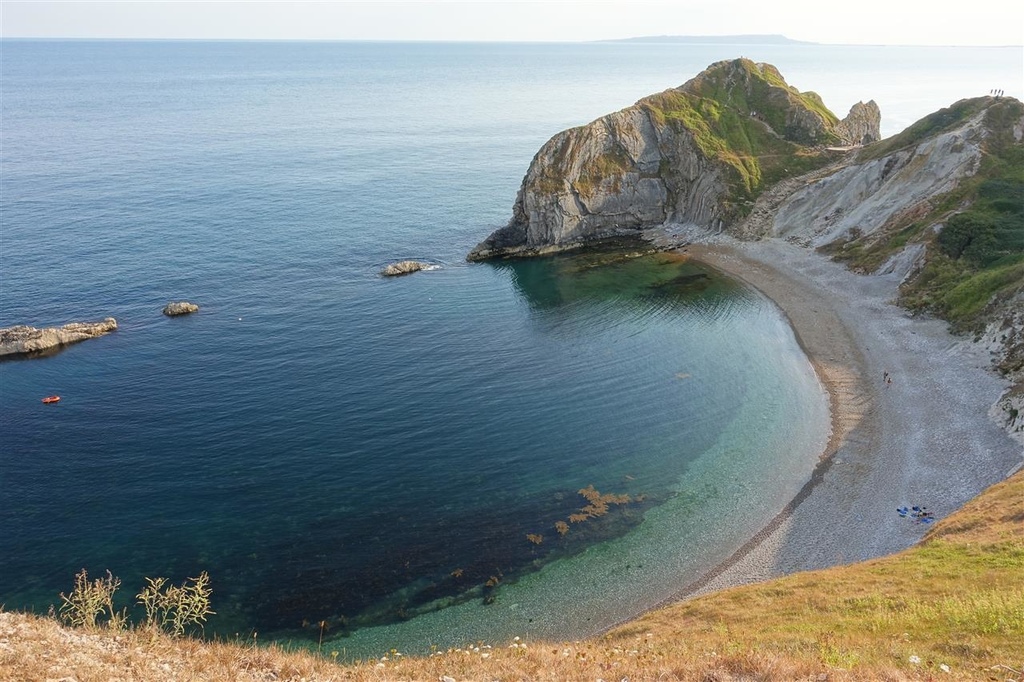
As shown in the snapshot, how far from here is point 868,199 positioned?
92.6 metres

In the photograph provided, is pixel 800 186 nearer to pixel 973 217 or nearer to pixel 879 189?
pixel 879 189

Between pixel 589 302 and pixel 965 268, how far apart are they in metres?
42.9

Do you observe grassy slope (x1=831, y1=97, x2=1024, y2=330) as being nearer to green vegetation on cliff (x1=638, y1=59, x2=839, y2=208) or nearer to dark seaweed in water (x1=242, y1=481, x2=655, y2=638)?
green vegetation on cliff (x1=638, y1=59, x2=839, y2=208)

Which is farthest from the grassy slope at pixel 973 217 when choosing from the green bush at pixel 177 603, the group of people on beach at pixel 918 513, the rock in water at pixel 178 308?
the rock in water at pixel 178 308

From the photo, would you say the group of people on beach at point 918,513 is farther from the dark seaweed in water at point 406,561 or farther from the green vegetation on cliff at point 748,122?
the green vegetation on cliff at point 748,122

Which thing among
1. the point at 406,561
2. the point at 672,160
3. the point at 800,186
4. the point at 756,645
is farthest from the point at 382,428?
the point at 800,186

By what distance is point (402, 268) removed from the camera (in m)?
91.1

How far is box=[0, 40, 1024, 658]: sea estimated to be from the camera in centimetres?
3828

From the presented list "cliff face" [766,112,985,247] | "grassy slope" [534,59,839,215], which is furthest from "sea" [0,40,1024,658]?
"cliff face" [766,112,985,247]

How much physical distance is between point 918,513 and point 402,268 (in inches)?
2710

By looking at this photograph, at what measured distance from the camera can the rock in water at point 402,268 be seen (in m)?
90.1

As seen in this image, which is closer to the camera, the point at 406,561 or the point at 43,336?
the point at 406,561

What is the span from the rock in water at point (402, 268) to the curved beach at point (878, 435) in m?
49.2

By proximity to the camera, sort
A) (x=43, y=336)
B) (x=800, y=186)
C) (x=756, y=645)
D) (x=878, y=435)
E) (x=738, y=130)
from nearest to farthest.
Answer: (x=756, y=645), (x=878, y=435), (x=43, y=336), (x=800, y=186), (x=738, y=130)
